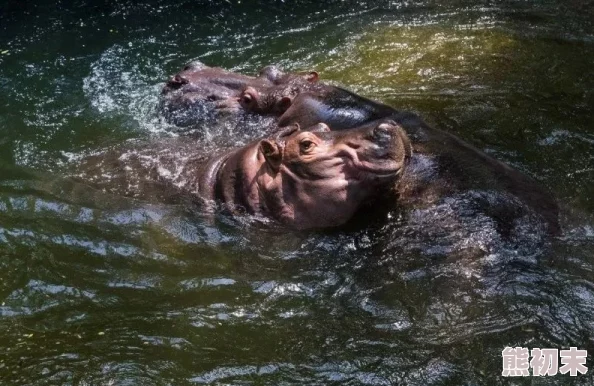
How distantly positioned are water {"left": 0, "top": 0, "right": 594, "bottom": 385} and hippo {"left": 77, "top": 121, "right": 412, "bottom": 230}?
0.12m

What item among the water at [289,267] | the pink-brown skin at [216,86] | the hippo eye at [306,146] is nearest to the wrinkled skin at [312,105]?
the pink-brown skin at [216,86]

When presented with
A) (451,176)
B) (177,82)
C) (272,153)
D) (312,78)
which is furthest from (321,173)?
(177,82)

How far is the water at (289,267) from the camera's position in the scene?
369cm

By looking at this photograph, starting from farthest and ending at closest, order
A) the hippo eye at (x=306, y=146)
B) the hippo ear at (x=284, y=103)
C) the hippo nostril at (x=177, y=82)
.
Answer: the hippo nostril at (x=177, y=82) < the hippo ear at (x=284, y=103) < the hippo eye at (x=306, y=146)

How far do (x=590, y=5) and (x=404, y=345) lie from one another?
7.19 meters

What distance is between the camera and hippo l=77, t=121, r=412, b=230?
4.36m

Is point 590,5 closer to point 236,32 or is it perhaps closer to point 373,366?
point 236,32

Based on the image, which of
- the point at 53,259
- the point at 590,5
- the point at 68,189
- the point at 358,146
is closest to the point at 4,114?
the point at 68,189

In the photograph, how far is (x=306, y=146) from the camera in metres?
4.55

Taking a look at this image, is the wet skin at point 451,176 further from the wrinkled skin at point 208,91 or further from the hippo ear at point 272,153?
the wrinkled skin at point 208,91

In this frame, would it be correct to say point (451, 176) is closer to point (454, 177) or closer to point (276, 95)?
point (454, 177)

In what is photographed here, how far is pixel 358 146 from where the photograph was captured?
4.39m

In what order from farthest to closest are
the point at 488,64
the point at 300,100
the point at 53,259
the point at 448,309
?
1. the point at 488,64
2. the point at 300,100
3. the point at 53,259
4. the point at 448,309

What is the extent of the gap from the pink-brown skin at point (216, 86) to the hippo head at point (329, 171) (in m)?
1.94
